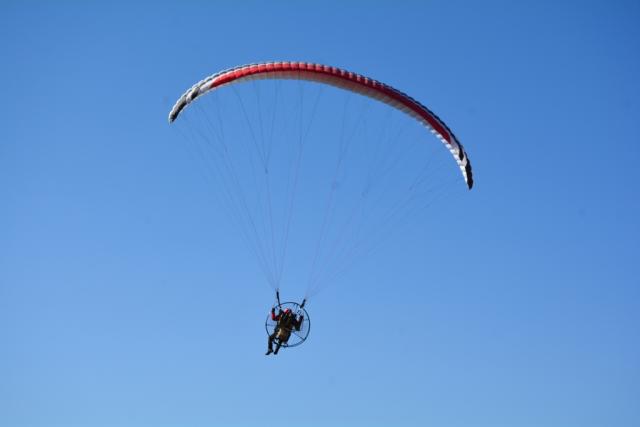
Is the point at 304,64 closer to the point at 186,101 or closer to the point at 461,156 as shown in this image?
the point at 186,101

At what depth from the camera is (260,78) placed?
848 inches

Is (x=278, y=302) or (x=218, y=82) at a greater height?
(x=218, y=82)

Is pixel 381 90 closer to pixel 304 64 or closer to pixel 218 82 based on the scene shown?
pixel 304 64

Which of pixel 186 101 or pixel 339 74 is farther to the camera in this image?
pixel 186 101

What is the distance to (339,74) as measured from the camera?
69.8ft

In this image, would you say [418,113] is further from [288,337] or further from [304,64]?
[288,337]

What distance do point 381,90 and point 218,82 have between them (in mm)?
4598

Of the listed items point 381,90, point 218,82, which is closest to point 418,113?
point 381,90

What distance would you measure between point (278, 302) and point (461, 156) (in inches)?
272

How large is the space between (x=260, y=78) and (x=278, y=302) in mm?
6370

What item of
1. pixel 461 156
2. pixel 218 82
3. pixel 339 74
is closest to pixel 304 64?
pixel 339 74

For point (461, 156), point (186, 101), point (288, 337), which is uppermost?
point (461, 156)

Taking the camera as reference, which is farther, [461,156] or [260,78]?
[461,156]

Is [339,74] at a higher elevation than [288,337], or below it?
higher
